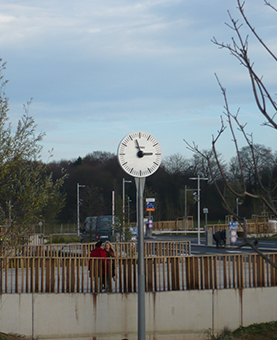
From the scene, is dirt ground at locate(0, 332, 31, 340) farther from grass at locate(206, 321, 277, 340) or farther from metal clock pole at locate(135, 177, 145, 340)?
grass at locate(206, 321, 277, 340)

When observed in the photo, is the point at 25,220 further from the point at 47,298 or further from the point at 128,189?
the point at 128,189

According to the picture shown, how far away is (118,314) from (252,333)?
2.53 metres

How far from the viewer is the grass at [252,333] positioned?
8680 mm

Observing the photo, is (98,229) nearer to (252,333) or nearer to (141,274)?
(252,333)

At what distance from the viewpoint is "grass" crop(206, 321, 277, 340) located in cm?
868

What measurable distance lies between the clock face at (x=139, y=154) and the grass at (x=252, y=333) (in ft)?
13.0

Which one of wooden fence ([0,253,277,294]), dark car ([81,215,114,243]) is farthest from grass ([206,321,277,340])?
dark car ([81,215,114,243])

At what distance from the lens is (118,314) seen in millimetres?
8789

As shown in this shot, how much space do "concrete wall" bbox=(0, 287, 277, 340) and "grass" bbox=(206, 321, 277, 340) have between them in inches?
4.4

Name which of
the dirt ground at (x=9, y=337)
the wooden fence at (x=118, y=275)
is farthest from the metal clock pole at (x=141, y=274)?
the dirt ground at (x=9, y=337)

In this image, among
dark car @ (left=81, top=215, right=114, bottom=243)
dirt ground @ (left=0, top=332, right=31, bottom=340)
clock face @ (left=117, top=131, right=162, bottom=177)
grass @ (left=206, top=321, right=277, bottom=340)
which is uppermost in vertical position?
clock face @ (left=117, top=131, right=162, bottom=177)

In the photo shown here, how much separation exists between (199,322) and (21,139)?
4.76 m

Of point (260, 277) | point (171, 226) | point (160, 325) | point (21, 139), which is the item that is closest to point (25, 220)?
point (21, 139)

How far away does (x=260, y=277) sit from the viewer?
9516mm
